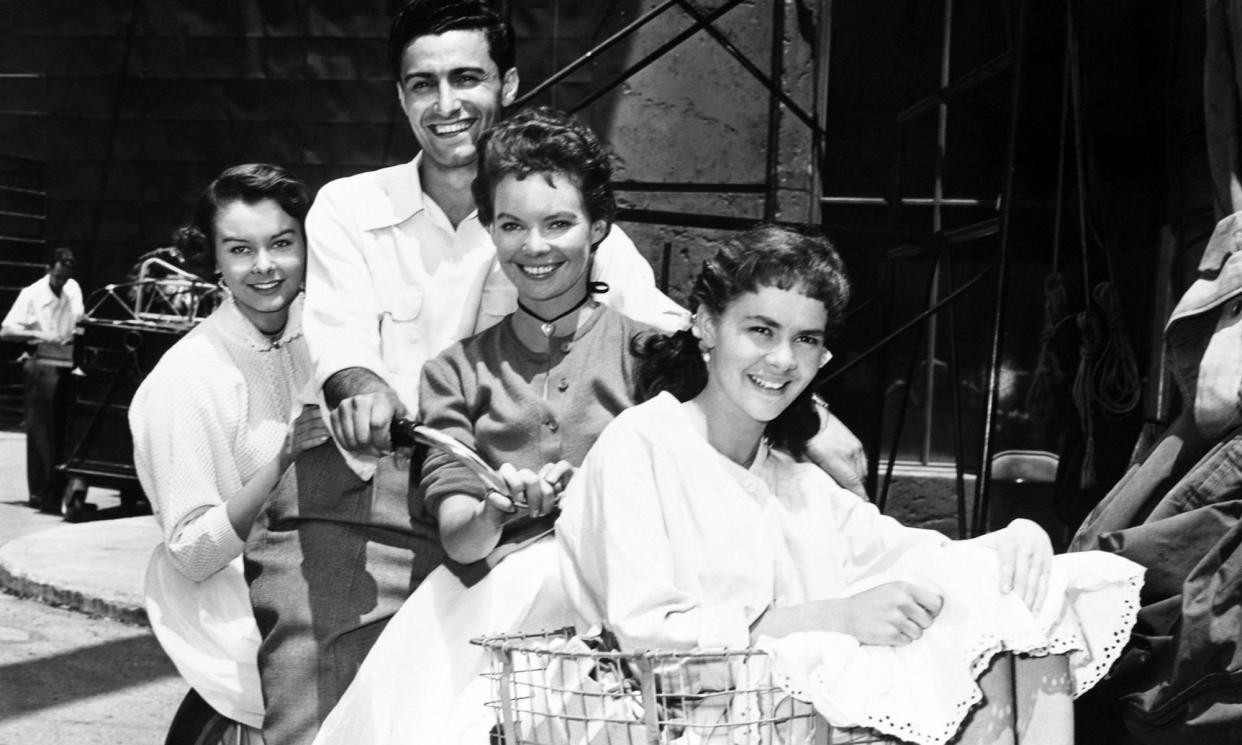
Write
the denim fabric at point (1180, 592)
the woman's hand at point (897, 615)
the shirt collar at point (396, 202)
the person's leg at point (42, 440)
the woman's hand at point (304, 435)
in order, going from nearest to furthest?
the woman's hand at point (897, 615) < the denim fabric at point (1180, 592) < the woman's hand at point (304, 435) < the shirt collar at point (396, 202) < the person's leg at point (42, 440)

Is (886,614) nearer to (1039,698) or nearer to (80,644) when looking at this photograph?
(1039,698)

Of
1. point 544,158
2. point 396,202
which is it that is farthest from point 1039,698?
point 396,202

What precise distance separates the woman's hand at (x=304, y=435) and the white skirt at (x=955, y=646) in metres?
1.22

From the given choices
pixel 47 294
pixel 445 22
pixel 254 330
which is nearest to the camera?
pixel 445 22

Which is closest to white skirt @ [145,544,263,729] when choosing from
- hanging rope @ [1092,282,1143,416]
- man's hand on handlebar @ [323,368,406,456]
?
man's hand on handlebar @ [323,368,406,456]

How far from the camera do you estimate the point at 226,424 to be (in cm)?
330

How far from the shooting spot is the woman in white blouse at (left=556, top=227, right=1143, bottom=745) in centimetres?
213

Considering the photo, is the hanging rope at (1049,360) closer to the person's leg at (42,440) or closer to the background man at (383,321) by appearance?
the background man at (383,321)

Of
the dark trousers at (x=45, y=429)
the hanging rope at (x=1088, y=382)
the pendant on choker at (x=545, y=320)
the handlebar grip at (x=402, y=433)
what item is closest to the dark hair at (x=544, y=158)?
the pendant on choker at (x=545, y=320)

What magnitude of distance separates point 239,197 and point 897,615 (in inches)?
71.6

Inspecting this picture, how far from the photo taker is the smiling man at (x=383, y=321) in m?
2.94

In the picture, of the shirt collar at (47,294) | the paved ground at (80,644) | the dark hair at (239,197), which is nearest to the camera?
the dark hair at (239,197)

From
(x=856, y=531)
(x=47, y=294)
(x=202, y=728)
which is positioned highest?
(x=47, y=294)

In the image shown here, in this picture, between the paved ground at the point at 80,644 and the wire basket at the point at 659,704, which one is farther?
the paved ground at the point at 80,644
